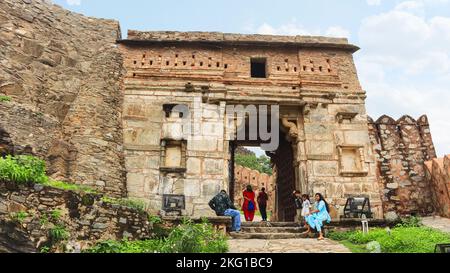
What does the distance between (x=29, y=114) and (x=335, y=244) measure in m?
7.64

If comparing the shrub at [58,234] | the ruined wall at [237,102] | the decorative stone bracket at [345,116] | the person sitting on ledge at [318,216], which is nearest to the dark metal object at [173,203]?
the ruined wall at [237,102]

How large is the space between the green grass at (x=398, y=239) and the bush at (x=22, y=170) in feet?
19.2

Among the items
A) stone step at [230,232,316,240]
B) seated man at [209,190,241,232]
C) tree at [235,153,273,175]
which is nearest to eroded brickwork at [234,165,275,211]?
tree at [235,153,273,175]

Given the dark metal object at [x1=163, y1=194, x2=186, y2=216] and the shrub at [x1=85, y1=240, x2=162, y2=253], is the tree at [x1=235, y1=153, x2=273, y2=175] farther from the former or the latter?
the shrub at [x1=85, y1=240, x2=162, y2=253]

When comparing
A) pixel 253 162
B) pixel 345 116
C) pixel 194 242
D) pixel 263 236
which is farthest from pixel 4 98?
pixel 253 162

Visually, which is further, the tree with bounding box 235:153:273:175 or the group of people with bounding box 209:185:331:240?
the tree with bounding box 235:153:273:175

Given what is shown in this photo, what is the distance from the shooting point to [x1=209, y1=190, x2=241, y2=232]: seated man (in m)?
7.98

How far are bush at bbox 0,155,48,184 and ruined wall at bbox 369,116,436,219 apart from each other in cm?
852

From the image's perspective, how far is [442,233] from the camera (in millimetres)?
7203

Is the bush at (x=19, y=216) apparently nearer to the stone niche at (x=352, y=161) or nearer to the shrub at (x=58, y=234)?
the shrub at (x=58, y=234)

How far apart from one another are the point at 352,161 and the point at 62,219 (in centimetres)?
736

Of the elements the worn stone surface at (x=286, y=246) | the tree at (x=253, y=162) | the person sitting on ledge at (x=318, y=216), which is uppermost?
the tree at (x=253, y=162)

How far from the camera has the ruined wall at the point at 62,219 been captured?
5.44 metres
